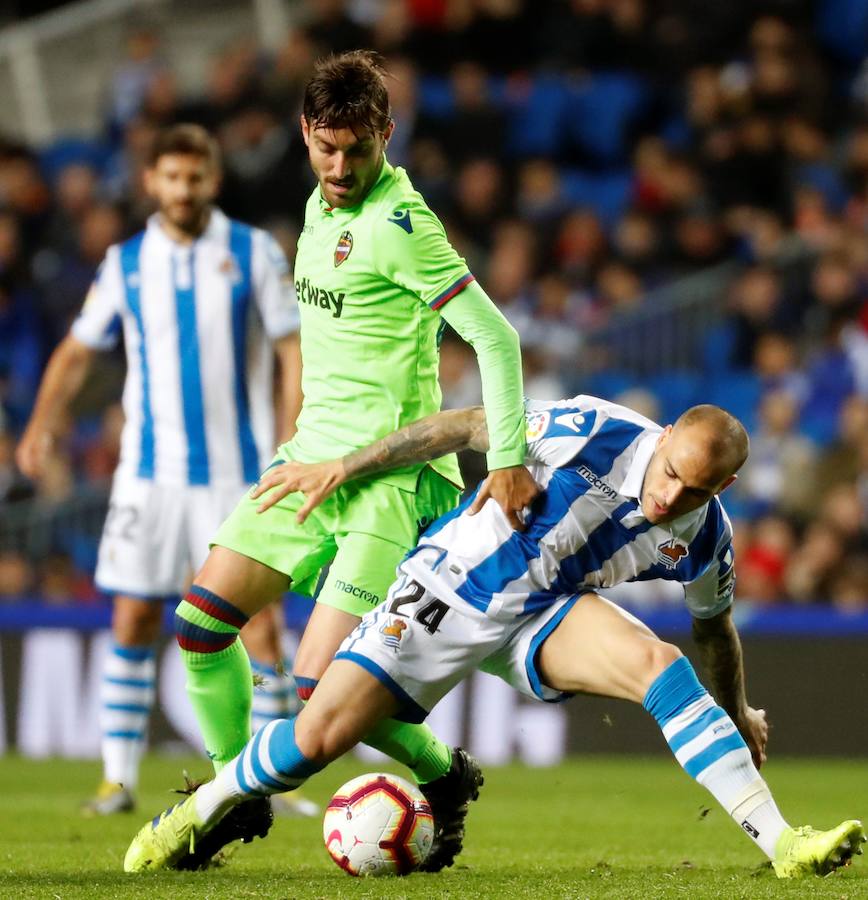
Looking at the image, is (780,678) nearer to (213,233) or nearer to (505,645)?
(213,233)

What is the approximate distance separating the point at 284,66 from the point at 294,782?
1038cm

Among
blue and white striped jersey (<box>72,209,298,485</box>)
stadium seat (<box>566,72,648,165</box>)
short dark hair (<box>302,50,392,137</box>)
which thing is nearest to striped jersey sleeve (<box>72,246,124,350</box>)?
blue and white striped jersey (<box>72,209,298,485</box>)

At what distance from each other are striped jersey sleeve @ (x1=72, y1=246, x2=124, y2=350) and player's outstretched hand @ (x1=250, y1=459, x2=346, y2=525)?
220 centimetres

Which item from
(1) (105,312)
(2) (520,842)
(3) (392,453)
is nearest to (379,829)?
(3) (392,453)

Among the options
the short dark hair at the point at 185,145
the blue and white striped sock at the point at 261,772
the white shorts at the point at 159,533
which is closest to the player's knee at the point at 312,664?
the blue and white striped sock at the point at 261,772

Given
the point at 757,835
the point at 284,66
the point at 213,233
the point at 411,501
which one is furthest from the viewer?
the point at 284,66

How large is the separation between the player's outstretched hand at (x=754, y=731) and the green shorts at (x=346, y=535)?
1.10 m

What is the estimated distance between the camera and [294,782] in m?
4.76

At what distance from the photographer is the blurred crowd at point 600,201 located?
11.6 m

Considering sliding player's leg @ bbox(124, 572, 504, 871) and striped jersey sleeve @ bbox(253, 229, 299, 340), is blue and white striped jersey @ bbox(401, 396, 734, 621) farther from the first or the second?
striped jersey sleeve @ bbox(253, 229, 299, 340)

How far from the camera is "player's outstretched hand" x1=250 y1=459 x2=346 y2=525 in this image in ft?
16.5

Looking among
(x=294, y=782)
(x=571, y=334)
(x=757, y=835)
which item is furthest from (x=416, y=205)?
(x=571, y=334)

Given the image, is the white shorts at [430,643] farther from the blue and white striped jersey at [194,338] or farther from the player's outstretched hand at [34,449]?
the player's outstretched hand at [34,449]

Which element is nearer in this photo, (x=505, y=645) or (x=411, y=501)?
(x=505, y=645)
